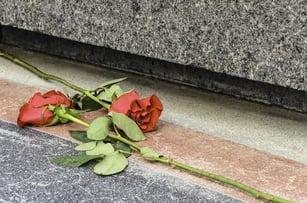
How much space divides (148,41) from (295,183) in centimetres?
52

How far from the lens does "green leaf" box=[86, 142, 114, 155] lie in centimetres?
126

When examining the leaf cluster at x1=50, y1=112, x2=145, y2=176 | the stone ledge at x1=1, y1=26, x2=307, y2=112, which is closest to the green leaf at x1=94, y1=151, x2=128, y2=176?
the leaf cluster at x1=50, y1=112, x2=145, y2=176

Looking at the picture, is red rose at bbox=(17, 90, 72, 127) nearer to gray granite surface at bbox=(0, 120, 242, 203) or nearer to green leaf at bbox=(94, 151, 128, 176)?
gray granite surface at bbox=(0, 120, 242, 203)

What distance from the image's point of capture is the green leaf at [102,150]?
1.26m

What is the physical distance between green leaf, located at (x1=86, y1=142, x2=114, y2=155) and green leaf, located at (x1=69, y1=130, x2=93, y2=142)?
63 mm

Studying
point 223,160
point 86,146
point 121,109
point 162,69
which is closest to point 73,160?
point 86,146

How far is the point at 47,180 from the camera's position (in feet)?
3.89

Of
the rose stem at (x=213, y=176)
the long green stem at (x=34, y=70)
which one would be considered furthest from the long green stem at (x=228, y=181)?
the long green stem at (x=34, y=70)

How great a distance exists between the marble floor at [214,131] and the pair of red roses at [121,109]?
0.11ft

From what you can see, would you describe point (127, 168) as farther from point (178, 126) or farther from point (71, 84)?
point (71, 84)

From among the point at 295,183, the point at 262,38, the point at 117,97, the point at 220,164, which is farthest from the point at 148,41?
the point at 295,183

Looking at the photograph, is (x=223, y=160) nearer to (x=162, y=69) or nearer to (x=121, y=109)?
(x=121, y=109)

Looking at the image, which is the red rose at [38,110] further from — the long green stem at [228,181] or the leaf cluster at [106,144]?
the long green stem at [228,181]

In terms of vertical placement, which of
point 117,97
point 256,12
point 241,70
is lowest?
point 117,97
